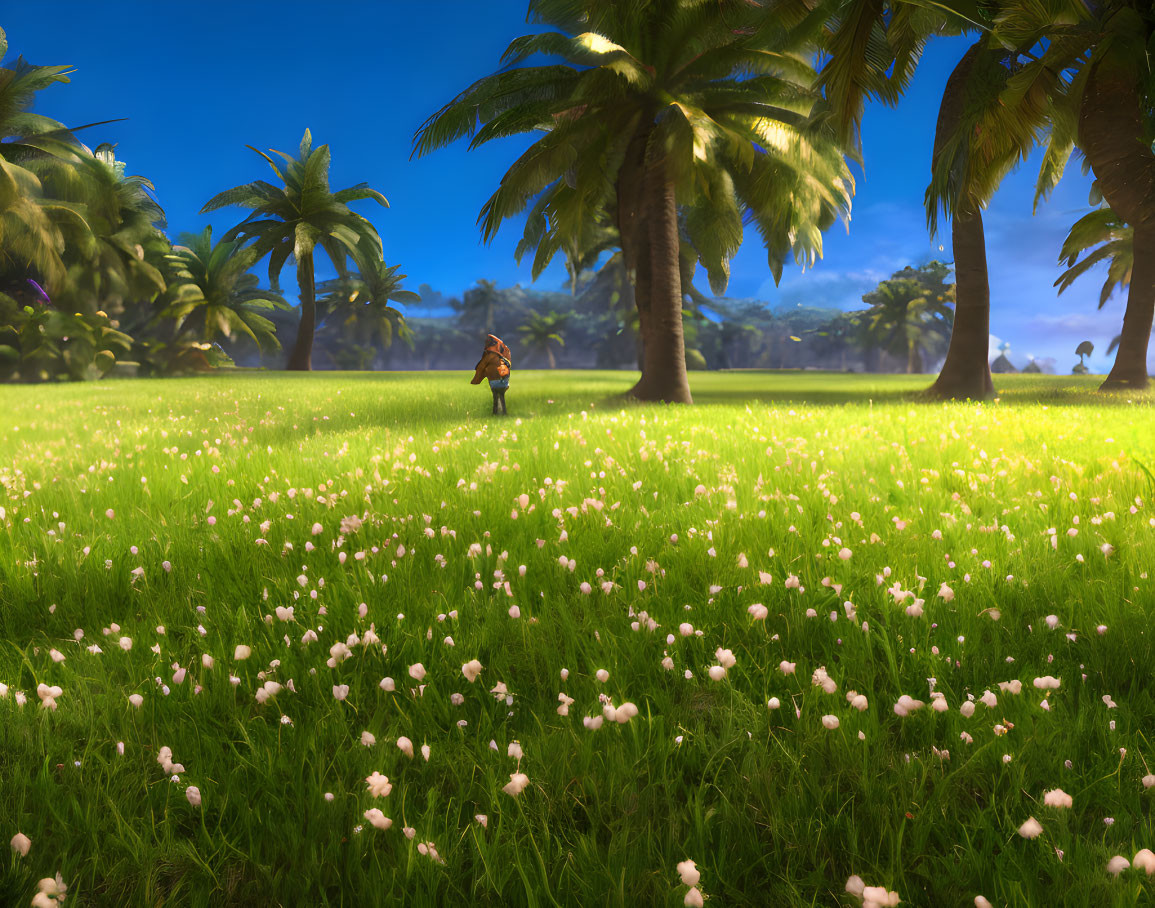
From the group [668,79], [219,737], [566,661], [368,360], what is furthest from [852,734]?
[368,360]

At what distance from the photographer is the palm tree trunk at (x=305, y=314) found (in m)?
38.8

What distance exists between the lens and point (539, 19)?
15977mm

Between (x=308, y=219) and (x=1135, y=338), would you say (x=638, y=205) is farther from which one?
(x=308, y=219)

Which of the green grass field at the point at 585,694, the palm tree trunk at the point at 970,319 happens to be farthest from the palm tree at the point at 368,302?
the green grass field at the point at 585,694

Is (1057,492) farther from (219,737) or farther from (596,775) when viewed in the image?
(219,737)

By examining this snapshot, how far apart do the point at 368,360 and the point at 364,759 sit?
7669 cm

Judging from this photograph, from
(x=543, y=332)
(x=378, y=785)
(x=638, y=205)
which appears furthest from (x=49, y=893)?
(x=543, y=332)

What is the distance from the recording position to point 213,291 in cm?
4156

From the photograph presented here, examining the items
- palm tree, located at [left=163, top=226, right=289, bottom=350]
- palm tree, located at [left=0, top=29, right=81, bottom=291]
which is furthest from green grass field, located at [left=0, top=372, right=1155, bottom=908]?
palm tree, located at [left=163, top=226, right=289, bottom=350]

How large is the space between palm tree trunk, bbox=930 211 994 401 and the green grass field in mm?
13738

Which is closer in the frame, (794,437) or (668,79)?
(794,437)

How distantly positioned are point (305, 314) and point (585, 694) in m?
43.9

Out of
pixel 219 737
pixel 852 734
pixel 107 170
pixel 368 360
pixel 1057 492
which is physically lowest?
pixel 219 737

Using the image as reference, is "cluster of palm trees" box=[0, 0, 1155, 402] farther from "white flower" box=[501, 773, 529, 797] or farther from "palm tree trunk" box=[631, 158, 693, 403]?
"white flower" box=[501, 773, 529, 797]
